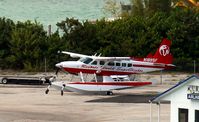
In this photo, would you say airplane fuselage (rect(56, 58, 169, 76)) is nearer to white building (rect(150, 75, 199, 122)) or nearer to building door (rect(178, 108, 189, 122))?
white building (rect(150, 75, 199, 122))

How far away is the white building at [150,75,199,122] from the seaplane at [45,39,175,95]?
2336 centimetres

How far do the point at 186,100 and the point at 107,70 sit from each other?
88.1ft

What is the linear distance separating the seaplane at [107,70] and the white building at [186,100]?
23363 millimetres

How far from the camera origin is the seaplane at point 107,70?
48.7m

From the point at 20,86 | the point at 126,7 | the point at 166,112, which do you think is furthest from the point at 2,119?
the point at 126,7

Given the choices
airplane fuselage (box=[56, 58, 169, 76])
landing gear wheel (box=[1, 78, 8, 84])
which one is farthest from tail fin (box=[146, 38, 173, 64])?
landing gear wheel (box=[1, 78, 8, 84])

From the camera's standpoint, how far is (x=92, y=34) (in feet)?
235

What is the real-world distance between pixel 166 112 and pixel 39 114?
6949 mm

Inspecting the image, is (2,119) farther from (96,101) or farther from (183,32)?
(183,32)

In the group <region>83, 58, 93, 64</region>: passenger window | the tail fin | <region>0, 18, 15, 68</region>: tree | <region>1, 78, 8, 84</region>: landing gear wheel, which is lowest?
<region>1, 78, 8, 84</region>: landing gear wheel

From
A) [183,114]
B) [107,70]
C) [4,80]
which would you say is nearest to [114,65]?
[107,70]

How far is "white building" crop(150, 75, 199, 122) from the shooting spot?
80.1 feet

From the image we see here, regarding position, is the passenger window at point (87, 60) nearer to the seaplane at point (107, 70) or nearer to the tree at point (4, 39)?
the seaplane at point (107, 70)

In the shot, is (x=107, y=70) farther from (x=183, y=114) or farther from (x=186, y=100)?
(x=186, y=100)
